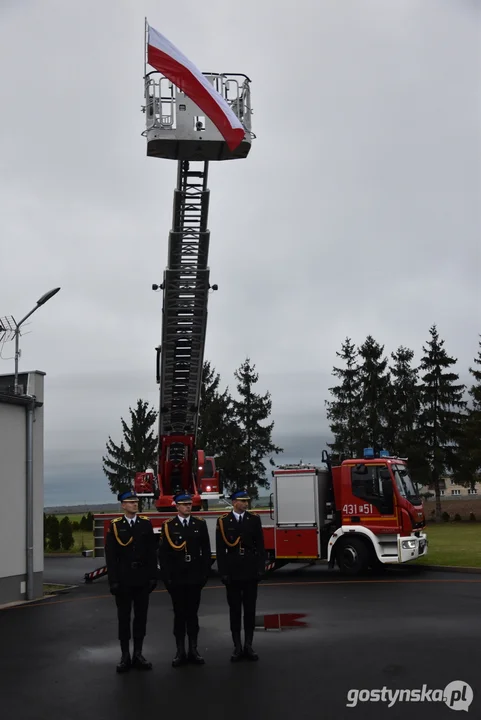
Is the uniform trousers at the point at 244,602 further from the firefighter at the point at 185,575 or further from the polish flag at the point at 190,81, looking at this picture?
the polish flag at the point at 190,81

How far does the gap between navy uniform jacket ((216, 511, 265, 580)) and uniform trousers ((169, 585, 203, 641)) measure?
42 centimetres

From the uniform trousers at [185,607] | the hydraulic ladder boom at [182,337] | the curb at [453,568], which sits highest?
the hydraulic ladder boom at [182,337]

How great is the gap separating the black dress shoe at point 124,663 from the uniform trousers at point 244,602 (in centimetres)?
121

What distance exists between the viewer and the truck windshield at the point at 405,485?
17062 millimetres

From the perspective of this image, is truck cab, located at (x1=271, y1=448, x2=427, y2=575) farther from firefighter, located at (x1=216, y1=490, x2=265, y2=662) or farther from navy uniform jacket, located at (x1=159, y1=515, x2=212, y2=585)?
navy uniform jacket, located at (x1=159, y1=515, x2=212, y2=585)

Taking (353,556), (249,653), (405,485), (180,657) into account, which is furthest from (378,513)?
(180,657)

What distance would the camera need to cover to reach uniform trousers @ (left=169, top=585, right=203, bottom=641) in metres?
8.82

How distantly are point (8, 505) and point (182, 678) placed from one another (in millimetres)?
7628

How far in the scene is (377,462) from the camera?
56.2ft

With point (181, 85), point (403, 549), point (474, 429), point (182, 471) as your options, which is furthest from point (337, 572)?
point (474, 429)

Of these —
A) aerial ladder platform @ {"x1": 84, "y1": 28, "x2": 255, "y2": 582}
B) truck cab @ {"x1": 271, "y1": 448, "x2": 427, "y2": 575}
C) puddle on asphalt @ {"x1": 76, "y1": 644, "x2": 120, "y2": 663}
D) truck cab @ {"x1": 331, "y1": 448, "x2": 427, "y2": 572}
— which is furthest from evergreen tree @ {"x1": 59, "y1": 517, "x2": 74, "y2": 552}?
puddle on asphalt @ {"x1": 76, "y1": 644, "x2": 120, "y2": 663}

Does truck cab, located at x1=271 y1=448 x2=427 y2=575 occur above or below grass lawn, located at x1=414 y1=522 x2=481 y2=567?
above

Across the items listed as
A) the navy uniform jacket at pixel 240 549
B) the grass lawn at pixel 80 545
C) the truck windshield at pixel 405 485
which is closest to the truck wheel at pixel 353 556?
the truck windshield at pixel 405 485

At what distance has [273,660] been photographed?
28.8ft
